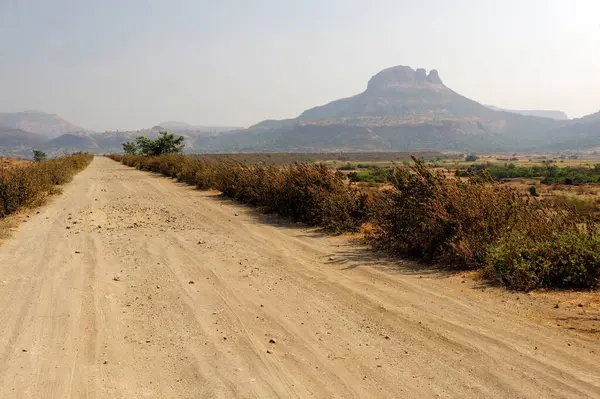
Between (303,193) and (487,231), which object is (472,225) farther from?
(303,193)

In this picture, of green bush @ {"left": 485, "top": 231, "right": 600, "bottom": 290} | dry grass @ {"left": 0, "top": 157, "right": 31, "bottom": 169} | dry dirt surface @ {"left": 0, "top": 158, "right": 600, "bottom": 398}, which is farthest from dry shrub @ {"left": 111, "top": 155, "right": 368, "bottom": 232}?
dry grass @ {"left": 0, "top": 157, "right": 31, "bottom": 169}

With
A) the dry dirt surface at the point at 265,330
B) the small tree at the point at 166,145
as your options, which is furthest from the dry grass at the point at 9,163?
the small tree at the point at 166,145

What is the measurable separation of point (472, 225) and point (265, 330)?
476 centimetres

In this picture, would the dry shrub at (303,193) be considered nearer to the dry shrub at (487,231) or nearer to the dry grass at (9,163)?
the dry shrub at (487,231)

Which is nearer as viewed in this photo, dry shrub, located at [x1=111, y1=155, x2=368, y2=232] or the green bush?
the green bush

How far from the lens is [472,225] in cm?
891

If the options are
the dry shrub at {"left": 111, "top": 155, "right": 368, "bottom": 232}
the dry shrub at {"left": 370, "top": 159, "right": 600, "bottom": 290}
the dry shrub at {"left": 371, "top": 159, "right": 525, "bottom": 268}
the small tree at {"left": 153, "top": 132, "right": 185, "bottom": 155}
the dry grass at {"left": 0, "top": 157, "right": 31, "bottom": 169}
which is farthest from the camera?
the small tree at {"left": 153, "top": 132, "right": 185, "bottom": 155}

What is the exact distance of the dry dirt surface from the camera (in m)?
4.43

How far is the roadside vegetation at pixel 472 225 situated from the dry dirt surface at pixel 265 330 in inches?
25.9

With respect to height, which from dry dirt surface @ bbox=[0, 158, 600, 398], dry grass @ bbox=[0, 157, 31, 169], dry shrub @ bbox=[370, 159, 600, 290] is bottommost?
dry dirt surface @ bbox=[0, 158, 600, 398]

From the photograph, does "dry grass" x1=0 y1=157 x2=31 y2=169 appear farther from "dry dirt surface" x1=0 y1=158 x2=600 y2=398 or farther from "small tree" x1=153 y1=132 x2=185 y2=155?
"small tree" x1=153 y1=132 x2=185 y2=155

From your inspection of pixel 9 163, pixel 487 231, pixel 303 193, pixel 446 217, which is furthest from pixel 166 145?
pixel 487 231

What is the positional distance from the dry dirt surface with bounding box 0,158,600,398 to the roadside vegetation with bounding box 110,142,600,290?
66cm

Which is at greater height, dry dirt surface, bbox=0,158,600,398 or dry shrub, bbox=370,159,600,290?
dry shrub, bbox=370,159,600,290
